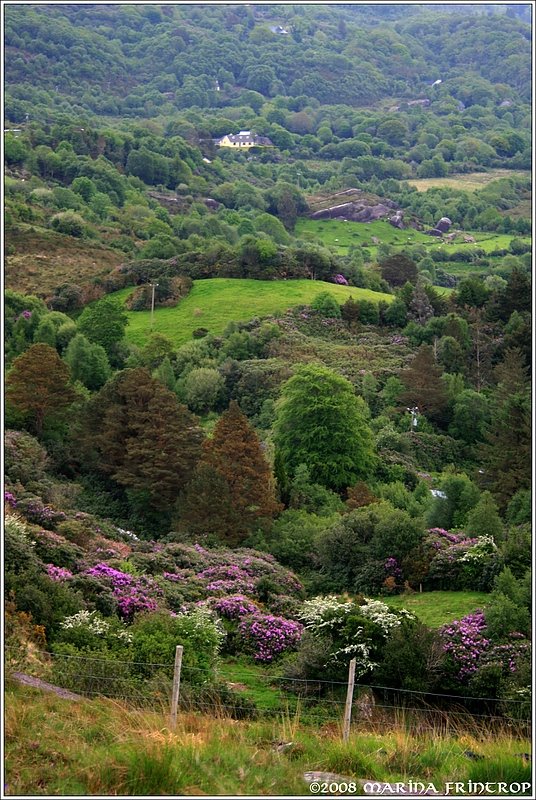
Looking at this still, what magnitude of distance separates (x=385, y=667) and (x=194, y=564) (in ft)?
32.9

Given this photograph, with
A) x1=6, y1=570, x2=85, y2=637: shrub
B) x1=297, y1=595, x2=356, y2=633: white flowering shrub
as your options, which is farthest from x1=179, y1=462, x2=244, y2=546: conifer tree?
x1=6, y1=570, x2=85, y2=637: shrub

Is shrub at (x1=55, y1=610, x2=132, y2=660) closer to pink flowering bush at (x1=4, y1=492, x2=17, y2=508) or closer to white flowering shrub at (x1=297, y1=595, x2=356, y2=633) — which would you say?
white flowering shrub at (x1=297, y1=595, x2=356, y2=633)

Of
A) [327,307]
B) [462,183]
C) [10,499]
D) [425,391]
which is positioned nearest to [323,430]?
[425,391]

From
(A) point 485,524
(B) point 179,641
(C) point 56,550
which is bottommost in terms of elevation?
(B) point 179,641

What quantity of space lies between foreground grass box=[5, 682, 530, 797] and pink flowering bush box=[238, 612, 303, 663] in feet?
32.3

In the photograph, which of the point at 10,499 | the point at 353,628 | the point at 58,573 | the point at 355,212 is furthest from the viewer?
the point at 355,212

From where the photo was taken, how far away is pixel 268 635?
23422 millimetres

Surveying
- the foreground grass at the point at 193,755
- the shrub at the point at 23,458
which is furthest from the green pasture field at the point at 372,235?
the foreground grass at the point at 193,755

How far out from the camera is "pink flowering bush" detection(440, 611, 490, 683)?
20938 millimetres

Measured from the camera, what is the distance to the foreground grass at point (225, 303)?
6688cm

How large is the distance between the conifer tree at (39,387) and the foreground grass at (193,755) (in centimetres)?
2991

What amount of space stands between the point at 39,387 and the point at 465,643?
82.5ft

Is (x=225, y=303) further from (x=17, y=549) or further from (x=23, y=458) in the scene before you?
(x=17, y=549)

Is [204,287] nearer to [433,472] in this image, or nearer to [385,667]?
[433,472]
